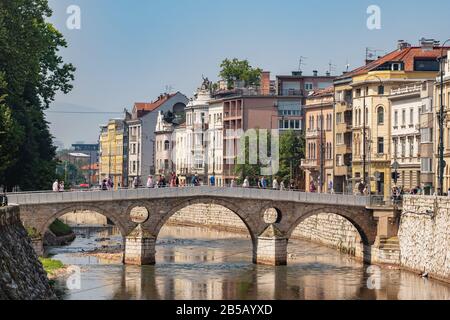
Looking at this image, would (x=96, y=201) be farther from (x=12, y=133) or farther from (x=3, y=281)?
(x=3, y=281)

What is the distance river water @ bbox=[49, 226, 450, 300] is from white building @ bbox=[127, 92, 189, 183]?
87.3 meters

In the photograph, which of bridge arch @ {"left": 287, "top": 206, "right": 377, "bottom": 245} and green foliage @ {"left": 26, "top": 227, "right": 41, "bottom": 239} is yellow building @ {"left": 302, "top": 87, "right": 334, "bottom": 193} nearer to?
bridge arch @ {"left": 287, "top": 206, "right": 377, "bottom": 245}

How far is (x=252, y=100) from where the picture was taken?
150000 millimetres

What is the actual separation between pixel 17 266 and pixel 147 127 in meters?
136

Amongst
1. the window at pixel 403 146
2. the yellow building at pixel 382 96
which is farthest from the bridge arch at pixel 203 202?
the window at pixel 403 146

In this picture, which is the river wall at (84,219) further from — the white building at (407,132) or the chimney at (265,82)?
the white building at (407,132)

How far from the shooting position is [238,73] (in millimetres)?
168125

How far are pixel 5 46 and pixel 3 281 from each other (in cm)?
4223

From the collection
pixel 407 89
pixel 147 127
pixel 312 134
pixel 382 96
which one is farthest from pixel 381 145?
pixel 147 127

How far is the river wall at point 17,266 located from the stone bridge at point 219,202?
23.6m

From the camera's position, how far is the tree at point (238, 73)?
550 feet

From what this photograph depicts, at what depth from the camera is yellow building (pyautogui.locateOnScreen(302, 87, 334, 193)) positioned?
129 m
